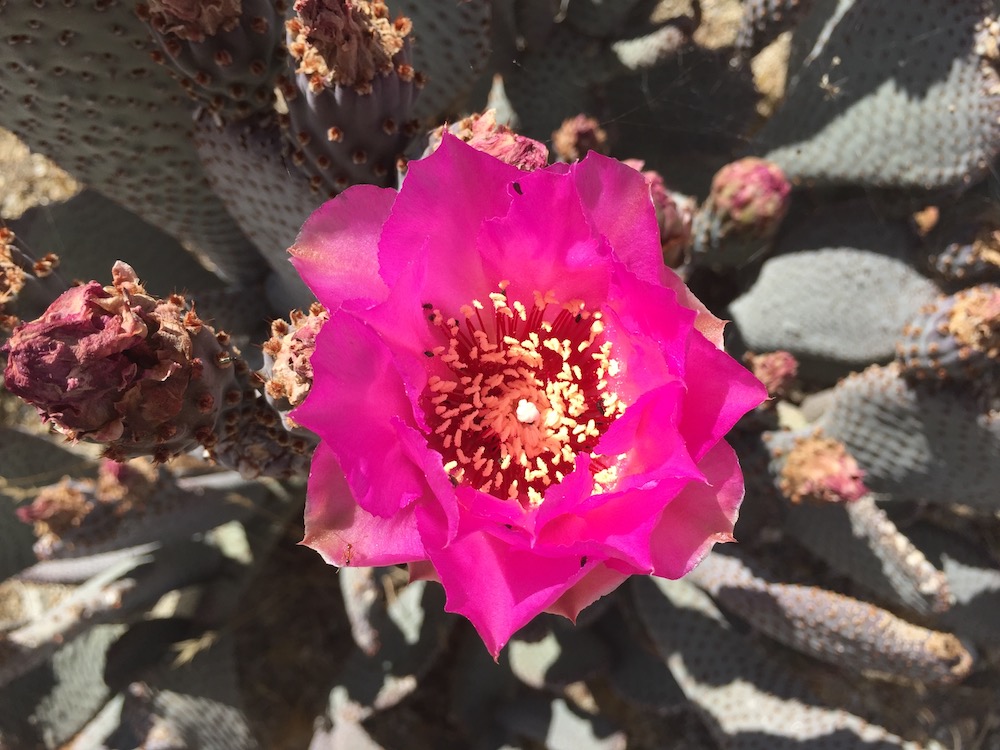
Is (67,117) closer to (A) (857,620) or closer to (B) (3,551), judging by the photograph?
(B) (3,551)

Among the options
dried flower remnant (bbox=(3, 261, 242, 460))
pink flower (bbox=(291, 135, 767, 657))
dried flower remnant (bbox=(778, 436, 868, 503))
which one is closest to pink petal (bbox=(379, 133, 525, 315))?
pink flower (bbox=(291, 135, 767, 657))

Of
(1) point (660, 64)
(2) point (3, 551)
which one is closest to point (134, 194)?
(2) point (3, 551)

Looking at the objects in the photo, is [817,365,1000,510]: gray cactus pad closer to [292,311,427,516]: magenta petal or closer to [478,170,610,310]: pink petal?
[478,170,610,310]: pink petal

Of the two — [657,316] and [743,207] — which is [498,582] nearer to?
[657,316]

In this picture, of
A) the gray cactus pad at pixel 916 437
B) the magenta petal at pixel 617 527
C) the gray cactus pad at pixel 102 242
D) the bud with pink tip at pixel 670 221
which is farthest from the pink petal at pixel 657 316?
the gray cactus pad at pixel 102 242

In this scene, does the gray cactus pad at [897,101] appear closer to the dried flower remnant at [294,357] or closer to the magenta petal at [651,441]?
the magenta petal at [651,441]

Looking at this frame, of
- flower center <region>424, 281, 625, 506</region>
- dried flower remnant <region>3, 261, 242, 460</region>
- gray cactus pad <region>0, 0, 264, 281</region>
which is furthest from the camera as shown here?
gray cactus pad <region>0, 0, 264, 281</region>
